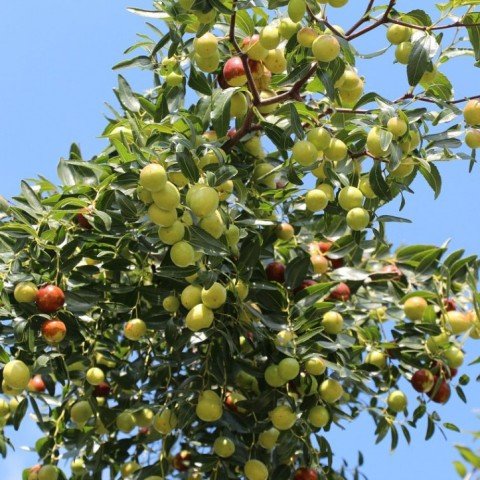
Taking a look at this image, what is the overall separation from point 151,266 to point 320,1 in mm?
1231

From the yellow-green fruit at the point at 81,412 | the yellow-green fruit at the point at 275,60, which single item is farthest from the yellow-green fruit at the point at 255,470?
the yellow-green fruit at the point at 275,60

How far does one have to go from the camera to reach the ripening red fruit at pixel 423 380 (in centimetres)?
360

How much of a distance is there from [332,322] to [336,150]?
67cm

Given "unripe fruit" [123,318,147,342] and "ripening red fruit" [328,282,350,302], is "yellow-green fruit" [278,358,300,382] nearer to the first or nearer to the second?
"unripe fruit" [123,318,147,342]

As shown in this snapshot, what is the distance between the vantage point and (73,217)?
123 inches

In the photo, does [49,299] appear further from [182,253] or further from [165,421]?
[165,421]

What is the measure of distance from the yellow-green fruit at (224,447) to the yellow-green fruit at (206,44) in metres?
1.33

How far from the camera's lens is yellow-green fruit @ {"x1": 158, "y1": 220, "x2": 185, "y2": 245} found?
2.78 m

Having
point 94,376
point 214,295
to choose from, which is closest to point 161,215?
point 214,295

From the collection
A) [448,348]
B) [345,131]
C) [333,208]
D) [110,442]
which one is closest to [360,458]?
[448,348]

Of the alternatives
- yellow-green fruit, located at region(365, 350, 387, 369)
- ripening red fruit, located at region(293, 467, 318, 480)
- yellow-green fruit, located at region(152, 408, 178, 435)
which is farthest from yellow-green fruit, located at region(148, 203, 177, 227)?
yellow-green fruit, located at region(365, 350, 387, 369)

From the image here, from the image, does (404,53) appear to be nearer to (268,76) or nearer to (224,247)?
(268,76)

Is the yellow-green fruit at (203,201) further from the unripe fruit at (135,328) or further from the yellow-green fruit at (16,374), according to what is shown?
the yellow-green fruit at (16,374)

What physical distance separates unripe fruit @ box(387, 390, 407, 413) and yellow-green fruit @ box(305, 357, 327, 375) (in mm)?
685
